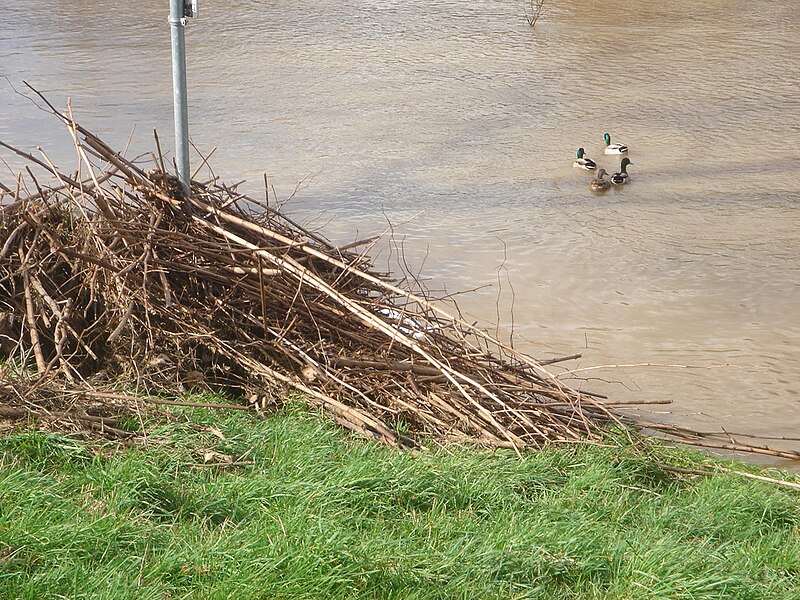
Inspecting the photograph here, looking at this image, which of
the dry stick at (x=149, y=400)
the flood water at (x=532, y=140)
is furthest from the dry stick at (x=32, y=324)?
the flood water at (x=532, y=140)

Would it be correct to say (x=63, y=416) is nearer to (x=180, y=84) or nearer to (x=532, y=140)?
(x=180, y=84)

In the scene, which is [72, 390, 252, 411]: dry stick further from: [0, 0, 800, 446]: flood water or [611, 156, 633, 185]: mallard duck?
[611, 156, 633, 185]: mallard duck

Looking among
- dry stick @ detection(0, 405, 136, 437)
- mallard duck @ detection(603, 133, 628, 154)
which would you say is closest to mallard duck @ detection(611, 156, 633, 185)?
mallard duck @ detection(603, 133, 628, 154)

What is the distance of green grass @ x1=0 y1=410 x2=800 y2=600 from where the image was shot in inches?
123

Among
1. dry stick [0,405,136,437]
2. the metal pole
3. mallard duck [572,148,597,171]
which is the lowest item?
mallard duck [572,148,597,171]

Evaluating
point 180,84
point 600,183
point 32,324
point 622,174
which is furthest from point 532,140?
point 32,324

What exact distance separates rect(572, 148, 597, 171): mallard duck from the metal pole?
744cm

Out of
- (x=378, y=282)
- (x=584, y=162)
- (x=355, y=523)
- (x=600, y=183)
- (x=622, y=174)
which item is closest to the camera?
(x=355, y=523)

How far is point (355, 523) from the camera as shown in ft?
11.7

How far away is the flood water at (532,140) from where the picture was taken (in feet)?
26.5

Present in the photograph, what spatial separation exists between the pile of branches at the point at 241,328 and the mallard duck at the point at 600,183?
6517 mm

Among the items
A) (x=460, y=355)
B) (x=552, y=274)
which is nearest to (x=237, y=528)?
(x=460, y=355)

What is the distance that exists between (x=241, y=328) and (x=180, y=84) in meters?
1.19

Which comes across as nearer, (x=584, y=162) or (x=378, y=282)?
(x=378, y=282)
